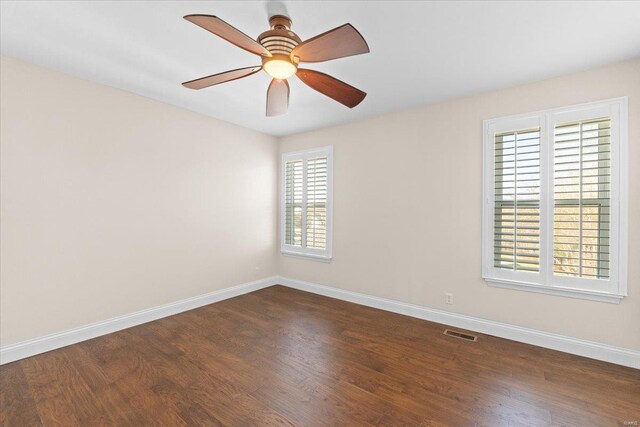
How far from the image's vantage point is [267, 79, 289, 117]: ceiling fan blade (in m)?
2.29

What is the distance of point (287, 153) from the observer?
4.89m

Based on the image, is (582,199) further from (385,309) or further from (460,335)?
(385,309)

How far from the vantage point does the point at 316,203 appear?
4539 mm

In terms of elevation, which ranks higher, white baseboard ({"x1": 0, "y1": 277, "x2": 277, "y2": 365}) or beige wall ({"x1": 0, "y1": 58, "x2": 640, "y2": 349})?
beige wall ({"x1": 0, "y1": 58, "x2": 640, "y2": 349})

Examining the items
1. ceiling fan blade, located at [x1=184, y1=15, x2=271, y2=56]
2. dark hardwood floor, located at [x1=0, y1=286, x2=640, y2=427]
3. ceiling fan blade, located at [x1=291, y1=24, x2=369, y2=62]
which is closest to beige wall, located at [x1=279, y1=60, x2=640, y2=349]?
dark hardwood floor, located at [x1=0, y1=286, x2=640, y2=427]

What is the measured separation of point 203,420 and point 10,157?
108 inches

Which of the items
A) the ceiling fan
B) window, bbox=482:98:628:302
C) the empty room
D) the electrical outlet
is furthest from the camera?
the electrical outlet

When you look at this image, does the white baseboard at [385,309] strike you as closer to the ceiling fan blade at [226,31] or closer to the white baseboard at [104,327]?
the white baseboard at [104,327]

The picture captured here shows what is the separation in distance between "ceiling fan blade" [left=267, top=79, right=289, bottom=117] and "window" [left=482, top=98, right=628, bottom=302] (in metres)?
2.21

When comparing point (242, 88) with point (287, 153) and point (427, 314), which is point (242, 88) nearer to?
point (287, 153)

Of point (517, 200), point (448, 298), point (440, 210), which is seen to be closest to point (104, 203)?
point (440, 210)

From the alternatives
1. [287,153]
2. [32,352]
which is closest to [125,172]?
[32,352]

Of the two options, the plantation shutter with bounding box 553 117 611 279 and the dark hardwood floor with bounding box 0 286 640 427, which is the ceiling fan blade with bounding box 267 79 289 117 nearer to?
the dark hardwood floor with bounding box 0 286 640 427

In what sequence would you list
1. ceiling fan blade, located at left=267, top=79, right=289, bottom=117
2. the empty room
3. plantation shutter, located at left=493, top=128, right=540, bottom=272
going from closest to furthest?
1. the empty room
2. ceiling fan blade, located at left=267, top=79, right=289, bottom=117
3. plantation shutter, located at left=493, top=128, right=540, bottom=272
